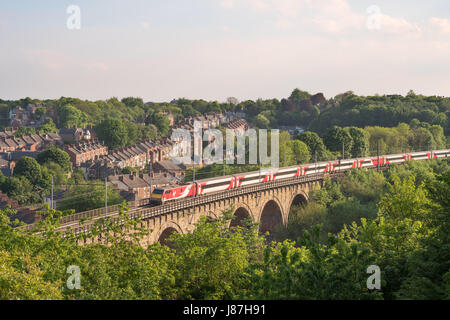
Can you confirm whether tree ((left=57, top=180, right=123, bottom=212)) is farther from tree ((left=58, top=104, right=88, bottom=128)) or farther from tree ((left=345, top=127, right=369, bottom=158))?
tree ((left=58, top=104, right=88, bottom=128))

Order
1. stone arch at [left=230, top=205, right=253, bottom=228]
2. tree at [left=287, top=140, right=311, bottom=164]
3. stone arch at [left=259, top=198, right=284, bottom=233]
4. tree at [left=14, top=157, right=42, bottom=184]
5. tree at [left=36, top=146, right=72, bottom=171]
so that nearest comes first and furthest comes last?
1. stone arch at [left=230, top=205, right=253, bottom=228]
2. stone arch at [left=259, top=198, right=284, bottom=233]
3. tree at [left=14, top=157, right=42, bottom=184]
4. tree at [left=287, top=140, right=311, bottom=164]
5. tree at [left=36, top=146, right=72, bottom=171]

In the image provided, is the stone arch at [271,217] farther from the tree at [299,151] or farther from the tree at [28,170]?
the tree at [28,170]

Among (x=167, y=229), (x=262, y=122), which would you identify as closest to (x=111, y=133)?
(x=262, y=122)

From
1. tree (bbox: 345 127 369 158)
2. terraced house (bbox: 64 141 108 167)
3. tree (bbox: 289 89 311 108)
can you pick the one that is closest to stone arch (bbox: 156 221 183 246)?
terraced house (bbox: 64 141 108 167)

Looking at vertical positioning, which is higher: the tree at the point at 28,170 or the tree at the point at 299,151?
the tree at the point at 299,151

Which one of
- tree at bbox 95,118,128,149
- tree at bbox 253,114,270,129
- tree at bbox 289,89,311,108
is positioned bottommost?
tree at bbox 95,118,128,149

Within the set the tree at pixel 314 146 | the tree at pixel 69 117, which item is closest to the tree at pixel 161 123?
the tree at pixel 69 117

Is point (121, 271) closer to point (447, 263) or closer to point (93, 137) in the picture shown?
point (447, 263)
